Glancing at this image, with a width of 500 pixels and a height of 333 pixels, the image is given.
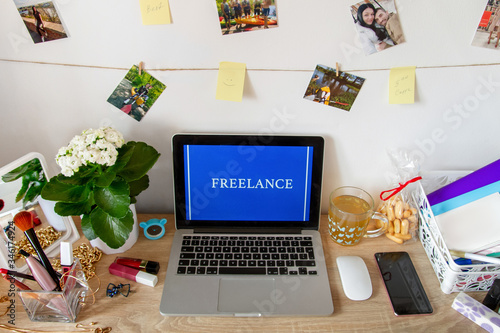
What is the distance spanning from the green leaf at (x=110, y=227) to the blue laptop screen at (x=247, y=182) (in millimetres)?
196

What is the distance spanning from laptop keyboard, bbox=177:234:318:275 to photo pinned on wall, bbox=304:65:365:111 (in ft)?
1.26

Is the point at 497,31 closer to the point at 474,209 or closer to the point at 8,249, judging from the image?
the point at 474,209

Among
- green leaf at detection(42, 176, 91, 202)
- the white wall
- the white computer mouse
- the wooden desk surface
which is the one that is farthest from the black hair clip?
the white computer mouse

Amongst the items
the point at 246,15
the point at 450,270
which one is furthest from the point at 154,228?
the point at 450,270

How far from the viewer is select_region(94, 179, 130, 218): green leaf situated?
2.45 ft

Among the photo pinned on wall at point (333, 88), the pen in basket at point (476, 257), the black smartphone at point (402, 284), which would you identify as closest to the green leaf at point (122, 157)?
the photo pinned on wall at point (333, 88)

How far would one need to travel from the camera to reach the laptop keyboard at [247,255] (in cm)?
82

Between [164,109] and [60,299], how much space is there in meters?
0.51

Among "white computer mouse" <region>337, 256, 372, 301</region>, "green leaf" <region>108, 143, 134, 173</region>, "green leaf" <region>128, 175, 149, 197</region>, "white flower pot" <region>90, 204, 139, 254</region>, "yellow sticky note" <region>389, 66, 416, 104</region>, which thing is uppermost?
"yellow sticky note" <region>389, 66, 416, 104</region>

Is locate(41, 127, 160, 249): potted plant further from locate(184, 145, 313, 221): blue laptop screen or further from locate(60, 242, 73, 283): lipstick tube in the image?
locate(184, 145, 313, 221): blue laptop screen

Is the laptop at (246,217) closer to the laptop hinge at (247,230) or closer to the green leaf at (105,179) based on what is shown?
the laptop hinge at (247,230)

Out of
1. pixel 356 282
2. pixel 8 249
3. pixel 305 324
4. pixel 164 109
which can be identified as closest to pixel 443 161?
pixel 356 282

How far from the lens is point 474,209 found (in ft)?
2.72

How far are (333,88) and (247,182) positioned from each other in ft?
1.14
